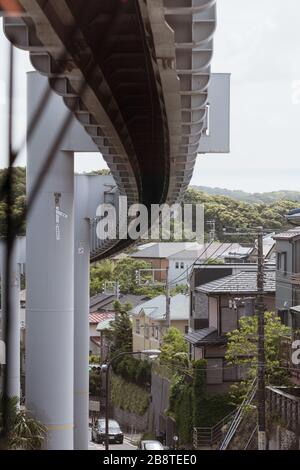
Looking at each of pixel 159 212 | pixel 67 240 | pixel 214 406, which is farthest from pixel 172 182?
pixel 214 406

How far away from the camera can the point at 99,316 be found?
51.1m

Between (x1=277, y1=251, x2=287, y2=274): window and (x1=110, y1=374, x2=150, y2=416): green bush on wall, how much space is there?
9.95 meters

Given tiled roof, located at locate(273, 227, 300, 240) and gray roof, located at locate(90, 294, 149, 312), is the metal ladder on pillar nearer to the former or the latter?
tiled roof, located at locate(273, 227, 300, 240)

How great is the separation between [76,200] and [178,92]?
1044cm

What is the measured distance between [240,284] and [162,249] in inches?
1182

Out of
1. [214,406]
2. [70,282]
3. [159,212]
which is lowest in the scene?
[214,406]

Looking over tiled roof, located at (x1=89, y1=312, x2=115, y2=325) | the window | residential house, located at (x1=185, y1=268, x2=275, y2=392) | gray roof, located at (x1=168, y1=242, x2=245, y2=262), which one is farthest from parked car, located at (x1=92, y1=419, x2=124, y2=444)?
gray roof, located at (x1=168, y1=242, x2=245, y2=262)

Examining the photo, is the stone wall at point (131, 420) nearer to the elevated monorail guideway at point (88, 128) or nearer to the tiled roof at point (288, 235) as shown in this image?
the tiled roof at point (288, 235)

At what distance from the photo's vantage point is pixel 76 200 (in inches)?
724

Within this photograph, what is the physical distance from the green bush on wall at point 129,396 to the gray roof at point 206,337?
5448 millimetres

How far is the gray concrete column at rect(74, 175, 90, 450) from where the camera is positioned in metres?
18.1

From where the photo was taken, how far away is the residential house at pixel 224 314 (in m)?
Answer: 27.7

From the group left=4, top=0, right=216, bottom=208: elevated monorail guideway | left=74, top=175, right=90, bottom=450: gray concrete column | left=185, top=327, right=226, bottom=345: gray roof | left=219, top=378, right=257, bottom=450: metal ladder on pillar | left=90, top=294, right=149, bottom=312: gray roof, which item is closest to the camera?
left=4, top=0, right=216, bottom=208: elevated monorail guideway

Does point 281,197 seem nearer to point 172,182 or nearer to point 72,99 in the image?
point 172,182
